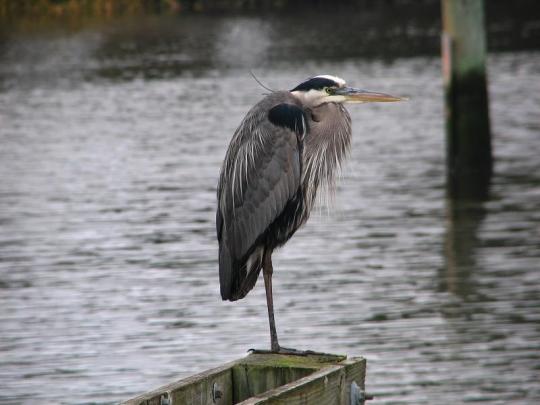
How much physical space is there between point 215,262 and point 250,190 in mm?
6312

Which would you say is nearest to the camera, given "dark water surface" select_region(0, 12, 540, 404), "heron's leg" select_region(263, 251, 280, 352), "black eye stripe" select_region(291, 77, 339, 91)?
"heron's leg" select_region(263, 251, 280, 352)

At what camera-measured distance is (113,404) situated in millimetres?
8586

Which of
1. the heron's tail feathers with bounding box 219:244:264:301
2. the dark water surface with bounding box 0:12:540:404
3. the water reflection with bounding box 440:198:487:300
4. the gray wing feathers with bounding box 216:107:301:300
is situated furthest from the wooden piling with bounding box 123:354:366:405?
the water reflection with bounding box 440:198:487:300

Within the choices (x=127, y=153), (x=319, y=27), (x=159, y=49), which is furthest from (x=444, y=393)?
(x=319, y=27)

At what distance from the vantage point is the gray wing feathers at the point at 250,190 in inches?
250

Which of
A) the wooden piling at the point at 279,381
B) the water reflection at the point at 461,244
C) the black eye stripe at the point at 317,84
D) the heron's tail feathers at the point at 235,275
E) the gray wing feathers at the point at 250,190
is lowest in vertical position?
the water reflection at the point at 461,244

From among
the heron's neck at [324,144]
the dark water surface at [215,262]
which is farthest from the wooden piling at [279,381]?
the dark water surface at [215,262]

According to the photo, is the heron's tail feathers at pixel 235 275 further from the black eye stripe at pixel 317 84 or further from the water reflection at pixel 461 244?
the water reflection at pixel 461 244

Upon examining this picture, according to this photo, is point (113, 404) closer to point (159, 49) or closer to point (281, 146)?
point (281, 146)

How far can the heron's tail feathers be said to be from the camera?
247 inches

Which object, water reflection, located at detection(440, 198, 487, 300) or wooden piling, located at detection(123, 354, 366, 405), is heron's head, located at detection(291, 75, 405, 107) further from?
water reflection, located at detection(440, 198, 487, 300)

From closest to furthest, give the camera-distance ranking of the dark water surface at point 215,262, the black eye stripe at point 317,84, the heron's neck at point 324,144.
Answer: the black eye stripe at point 317,84
the heron's neck at point 324,144
the dark water surface at point 215,262

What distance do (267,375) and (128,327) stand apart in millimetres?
5381

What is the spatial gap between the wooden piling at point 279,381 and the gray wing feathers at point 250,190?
103 cm
